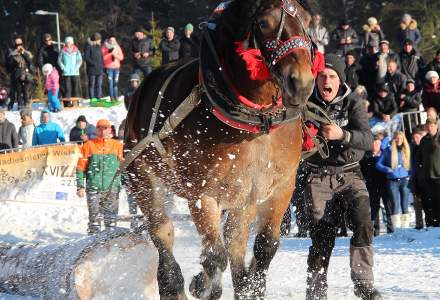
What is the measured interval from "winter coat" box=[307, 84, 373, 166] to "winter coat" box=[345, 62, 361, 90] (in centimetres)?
851

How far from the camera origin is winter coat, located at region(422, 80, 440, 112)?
1434cm

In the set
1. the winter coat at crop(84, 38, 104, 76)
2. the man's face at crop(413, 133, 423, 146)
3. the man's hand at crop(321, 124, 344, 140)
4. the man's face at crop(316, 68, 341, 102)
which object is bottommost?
the man's hand at crop(321, 124, 344, 140)

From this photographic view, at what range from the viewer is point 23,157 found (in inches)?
524

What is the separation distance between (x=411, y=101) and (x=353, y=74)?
3.67 ft

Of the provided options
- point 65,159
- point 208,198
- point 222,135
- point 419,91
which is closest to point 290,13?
point 222,135

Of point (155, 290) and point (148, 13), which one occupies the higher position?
point (148, 13)

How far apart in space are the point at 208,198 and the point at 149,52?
1413cm

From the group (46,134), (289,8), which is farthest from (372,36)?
(289,8)

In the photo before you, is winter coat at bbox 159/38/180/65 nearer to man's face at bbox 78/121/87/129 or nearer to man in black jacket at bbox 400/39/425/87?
man's face at bbox 78/121/87/129

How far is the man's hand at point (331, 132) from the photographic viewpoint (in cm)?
586

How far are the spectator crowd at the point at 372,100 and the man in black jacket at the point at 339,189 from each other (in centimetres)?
62

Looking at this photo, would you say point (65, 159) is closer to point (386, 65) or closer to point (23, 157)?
point (23, 157)

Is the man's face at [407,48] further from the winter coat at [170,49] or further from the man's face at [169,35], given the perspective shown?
the man's face at [169,35]

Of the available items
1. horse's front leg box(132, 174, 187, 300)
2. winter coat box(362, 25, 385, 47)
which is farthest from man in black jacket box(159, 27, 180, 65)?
horse's front leg box(132, 174, 187, 300)
